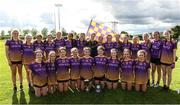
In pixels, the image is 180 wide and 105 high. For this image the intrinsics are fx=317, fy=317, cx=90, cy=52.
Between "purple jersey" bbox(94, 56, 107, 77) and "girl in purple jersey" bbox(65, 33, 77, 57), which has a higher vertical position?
"girl in purple jersey" bbox(65, 33, 77, 57)

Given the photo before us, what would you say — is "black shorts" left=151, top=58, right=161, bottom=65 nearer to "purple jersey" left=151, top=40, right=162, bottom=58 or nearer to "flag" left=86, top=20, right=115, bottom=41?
"purple jersey" left=151, top=40, right=162, bottom=58

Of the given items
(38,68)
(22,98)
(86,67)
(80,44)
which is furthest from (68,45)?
(22,98)

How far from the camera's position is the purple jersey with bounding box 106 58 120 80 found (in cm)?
1214

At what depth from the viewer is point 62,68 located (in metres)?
11.8

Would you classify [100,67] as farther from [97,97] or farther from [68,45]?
[68,45]

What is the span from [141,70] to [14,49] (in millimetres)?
4885

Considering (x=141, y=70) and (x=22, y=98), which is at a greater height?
(x=141, y=70)

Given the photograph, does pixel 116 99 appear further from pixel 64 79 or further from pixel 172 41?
pixel 172 41

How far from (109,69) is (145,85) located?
1497 millimetres

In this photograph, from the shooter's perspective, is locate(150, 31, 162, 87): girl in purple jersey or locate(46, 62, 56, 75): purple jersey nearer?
locate(46, 62, 56, 75): purple jersey

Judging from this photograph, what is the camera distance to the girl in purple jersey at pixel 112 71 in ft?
39.8

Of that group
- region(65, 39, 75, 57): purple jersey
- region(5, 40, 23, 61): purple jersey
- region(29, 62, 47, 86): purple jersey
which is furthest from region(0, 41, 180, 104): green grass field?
region(65, 39, 75, 57): purple jersey

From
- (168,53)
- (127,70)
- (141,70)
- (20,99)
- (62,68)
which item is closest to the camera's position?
(20,99)

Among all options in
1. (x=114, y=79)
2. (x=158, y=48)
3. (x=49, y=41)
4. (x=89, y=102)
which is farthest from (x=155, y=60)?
(x=49, y=41)
